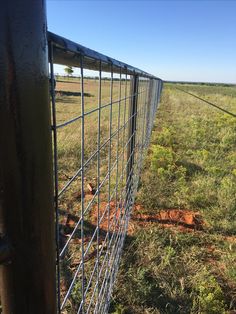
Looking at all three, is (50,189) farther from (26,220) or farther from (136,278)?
(136,278)

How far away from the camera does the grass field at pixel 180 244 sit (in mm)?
2424

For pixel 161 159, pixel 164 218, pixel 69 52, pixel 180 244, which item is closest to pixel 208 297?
pixel 180 244

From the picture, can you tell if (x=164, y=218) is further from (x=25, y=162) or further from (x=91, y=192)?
(x=25, y=162)

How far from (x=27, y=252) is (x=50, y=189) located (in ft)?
0.42

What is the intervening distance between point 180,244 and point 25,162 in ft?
9.46

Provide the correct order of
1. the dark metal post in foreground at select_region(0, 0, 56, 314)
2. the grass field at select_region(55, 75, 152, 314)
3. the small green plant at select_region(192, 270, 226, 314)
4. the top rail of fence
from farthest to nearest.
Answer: the small green plant at select_region(192, 270, 226, 314) → the grass field at select_region(55, 75, 152, 314) → the top rail of fence → the dark metal post in foreground at select_region(0, 0, 56, 314)

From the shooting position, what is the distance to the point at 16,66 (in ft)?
1.64

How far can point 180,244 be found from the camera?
3191mm

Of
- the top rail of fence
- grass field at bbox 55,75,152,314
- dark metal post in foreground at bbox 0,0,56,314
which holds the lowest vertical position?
grass field at bbox 55,75,152,314

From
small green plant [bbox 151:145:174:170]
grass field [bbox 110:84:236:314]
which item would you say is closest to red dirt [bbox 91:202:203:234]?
grass field [bbox 110:84:236:314]

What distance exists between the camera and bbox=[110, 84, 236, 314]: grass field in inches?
95.4

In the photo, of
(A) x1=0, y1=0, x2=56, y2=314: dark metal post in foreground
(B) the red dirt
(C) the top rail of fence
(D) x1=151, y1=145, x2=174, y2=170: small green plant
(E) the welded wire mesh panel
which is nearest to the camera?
(A) x1=0, y1=0, x2=56, y2=314: dark metal post in foreground

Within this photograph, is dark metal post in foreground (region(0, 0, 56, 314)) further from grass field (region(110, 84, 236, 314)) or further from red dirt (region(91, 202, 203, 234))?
red dirt (region(91, 202, 203, 234))

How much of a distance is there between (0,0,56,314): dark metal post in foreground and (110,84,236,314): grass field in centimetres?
182
